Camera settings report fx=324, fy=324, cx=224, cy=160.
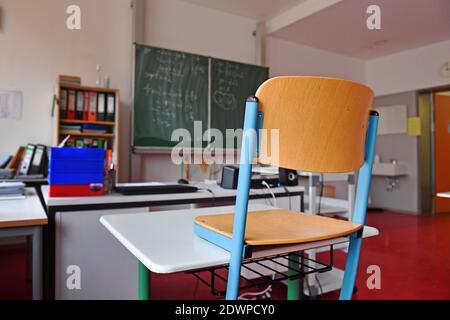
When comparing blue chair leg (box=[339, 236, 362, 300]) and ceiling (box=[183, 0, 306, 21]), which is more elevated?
ceiling (box=[183, 0, 306, 21])

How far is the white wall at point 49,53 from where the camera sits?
10.6 ft

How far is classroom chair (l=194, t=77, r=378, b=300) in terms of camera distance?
2.14 feet

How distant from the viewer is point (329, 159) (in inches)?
27.9

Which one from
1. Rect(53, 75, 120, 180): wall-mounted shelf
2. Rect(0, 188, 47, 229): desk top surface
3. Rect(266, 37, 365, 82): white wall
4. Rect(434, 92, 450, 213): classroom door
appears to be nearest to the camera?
Rect(0, 188, 47, 229): desk top surface

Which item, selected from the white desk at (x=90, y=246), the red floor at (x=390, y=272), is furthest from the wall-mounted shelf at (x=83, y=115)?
the white desk at (x=90, y=246)

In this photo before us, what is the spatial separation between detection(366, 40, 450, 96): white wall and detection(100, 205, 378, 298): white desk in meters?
5.59

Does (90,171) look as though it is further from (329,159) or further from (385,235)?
(385,235)

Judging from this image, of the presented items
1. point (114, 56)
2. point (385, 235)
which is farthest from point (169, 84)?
point (385, 235)

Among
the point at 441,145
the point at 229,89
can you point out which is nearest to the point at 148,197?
the point at 229,89

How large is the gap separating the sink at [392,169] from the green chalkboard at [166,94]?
3526 millimetres

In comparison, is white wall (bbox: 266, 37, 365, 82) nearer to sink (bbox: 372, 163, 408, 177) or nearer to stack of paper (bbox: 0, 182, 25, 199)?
sink (bbox: 372, 163, 408, 177)

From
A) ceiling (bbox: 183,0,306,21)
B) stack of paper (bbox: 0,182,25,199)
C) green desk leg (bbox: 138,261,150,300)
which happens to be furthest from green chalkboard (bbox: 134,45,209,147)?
green desk leg (bbox: 138,261,150,300)

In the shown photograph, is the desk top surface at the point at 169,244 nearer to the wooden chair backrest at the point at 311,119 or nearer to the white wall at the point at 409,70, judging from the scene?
the wooden chair backrest at the point at 311,119

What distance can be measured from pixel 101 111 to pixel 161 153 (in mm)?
→ 911
